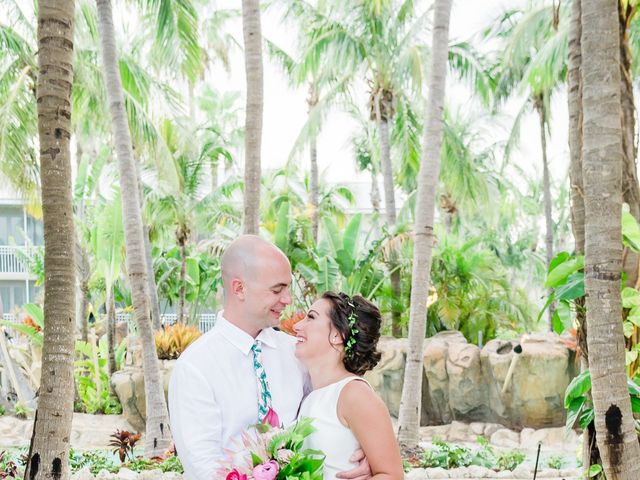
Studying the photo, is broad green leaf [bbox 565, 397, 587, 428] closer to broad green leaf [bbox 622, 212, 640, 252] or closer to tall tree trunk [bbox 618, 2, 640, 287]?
tall tree trunk [bbox 618, 2, 640, 287]

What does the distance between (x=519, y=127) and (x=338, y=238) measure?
957 centimetres

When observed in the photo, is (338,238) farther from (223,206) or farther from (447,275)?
(223,206)

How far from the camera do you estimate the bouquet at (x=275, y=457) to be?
2822mm

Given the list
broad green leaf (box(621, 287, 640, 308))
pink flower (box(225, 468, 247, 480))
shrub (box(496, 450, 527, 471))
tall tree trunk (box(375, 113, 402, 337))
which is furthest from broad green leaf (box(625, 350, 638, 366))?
tall tree trunk (box(375, 113, 402, 337))

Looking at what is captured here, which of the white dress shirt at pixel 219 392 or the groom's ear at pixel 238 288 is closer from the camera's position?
the white dress shirt at pixel 219 392

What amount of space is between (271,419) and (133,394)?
14684 mm

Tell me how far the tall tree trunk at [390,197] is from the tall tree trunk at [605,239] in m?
14.3

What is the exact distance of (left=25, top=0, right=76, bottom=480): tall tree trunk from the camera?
571cm

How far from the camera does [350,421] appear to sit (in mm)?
3146

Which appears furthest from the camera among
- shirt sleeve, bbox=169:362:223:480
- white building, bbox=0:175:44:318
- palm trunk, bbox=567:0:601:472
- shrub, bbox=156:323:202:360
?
white building, bbox=0:175:44:318

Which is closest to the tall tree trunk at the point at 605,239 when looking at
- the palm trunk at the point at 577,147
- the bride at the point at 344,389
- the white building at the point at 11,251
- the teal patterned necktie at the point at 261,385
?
the palm trunk at the point at 577,147

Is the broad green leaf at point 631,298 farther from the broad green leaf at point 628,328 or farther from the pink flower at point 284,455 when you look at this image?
the pink flower at point 284,455

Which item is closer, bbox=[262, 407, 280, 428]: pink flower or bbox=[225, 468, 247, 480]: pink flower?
bbox=[225, 468, 247, 480]: pink flower

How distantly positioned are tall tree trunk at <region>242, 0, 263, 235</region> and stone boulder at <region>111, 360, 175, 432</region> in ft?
27.4
